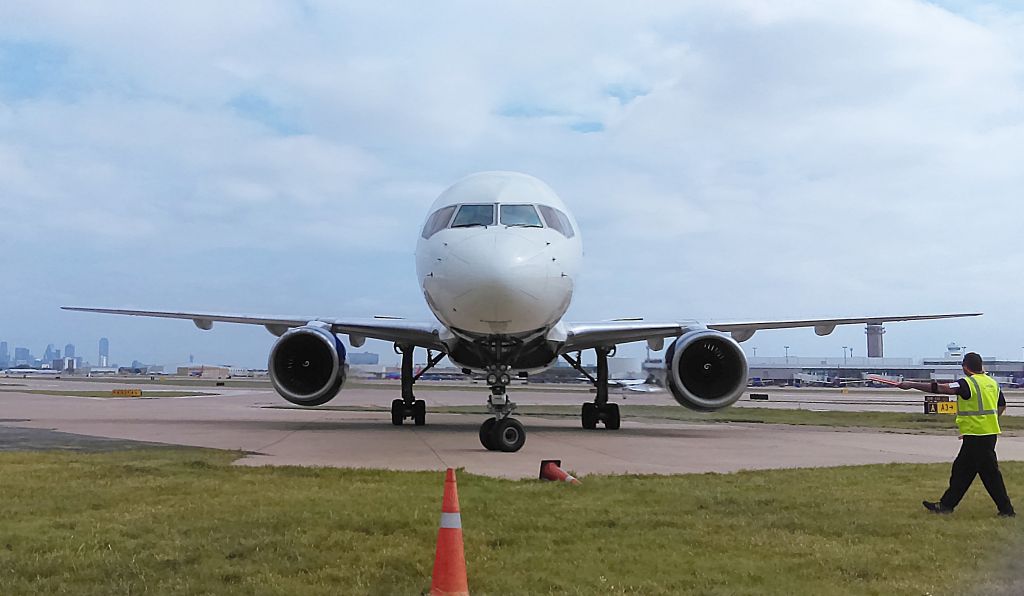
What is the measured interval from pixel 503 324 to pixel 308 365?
5234mm

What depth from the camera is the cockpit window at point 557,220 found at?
12.1m

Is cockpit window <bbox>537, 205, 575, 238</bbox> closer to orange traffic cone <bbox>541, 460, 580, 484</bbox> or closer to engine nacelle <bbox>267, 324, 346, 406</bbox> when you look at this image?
orange traffic cone <bbox>541, 460, 580, 484</bbox>

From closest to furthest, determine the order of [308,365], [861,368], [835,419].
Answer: [308,365]
[835,419]
[861,368]

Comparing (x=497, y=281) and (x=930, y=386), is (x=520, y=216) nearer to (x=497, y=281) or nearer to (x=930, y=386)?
(x=497, y=281)

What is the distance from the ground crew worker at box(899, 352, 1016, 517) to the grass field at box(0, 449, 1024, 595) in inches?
9.0

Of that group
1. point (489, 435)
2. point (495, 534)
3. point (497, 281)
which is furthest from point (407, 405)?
point (495, 534)

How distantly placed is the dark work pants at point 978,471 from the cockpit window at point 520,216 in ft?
20.6

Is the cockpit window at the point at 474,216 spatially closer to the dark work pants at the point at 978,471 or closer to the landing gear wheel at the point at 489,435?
the landing gear wheel at the point at 489,435

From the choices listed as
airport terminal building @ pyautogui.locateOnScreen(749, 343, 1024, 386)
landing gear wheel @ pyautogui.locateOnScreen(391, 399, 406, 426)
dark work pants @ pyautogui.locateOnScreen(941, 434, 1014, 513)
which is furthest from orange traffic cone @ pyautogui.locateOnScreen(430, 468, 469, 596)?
airport terminal building @ pyautogui.locateOnScreen(749, 343, 1024, 386)

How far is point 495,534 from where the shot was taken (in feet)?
18.9

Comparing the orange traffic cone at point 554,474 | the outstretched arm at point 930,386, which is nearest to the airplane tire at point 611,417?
the orange traffic cone at point 554,474

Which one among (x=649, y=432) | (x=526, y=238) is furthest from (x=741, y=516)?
(x=649, y=432)

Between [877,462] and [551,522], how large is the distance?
6581mm

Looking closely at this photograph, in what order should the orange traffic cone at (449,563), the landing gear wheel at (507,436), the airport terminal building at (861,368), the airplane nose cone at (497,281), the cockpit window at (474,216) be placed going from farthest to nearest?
the airport terminal building at (861,368) → the landing gear wheel at (507,436) → the cockpit window at (474,216) → the airplane nose cone at (497,281) → the orange traffic cone at (449,563)
